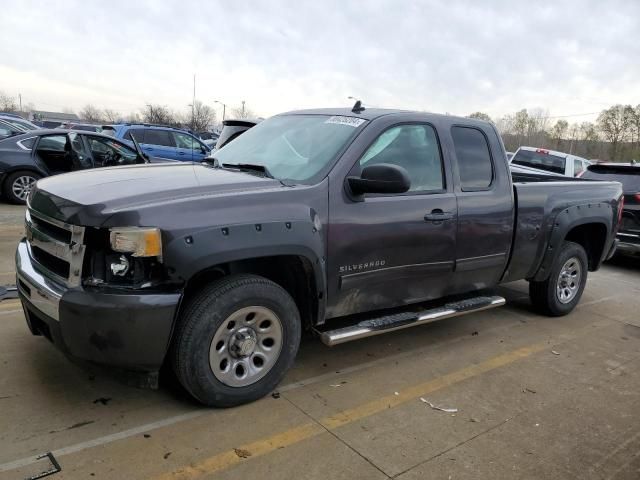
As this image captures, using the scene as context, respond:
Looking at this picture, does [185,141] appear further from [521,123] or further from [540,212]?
[521,123]

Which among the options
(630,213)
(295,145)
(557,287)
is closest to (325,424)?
(295,145)

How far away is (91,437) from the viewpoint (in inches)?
112

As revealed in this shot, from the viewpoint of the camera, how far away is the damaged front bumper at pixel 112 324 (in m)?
2.71

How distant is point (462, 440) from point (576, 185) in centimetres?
331

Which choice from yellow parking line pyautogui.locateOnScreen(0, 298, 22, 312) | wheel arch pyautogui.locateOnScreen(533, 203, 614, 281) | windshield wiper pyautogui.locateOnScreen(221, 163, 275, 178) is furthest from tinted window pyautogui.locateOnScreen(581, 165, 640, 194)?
yellow parking line pyautogui.locateOnScreen(0, 298, 22, 312)

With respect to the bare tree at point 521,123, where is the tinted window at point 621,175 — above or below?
below

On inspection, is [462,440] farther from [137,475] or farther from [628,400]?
[137,475]

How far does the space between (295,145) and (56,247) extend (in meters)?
1.80

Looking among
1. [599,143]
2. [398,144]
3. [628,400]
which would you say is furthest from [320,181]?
[599,143]

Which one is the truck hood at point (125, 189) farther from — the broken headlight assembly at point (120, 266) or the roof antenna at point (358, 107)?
the roof antenna at point (358, 107)

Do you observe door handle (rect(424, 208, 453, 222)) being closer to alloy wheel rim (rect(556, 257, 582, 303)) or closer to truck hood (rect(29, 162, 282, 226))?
truck hood (rect(29, 162, 282, 226))

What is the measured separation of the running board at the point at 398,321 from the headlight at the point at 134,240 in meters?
1.33

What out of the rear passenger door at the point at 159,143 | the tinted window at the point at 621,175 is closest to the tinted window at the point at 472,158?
the tinted window at the point at 621,175

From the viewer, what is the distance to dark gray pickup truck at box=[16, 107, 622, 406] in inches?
110
